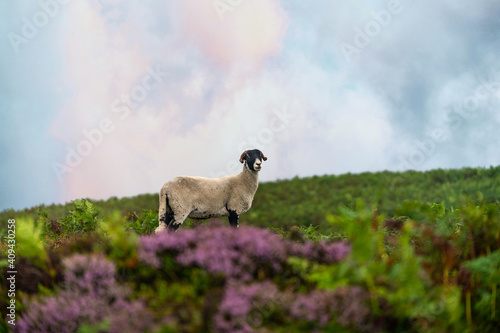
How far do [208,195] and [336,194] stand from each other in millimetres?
12197

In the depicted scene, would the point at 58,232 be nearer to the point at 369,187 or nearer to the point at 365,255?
the point at 365,255

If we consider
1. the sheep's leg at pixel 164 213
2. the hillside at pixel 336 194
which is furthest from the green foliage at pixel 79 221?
the hillside at pixel 336 194

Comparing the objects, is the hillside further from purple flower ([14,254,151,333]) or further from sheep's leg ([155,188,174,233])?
purple flower ([14,254,151,333])

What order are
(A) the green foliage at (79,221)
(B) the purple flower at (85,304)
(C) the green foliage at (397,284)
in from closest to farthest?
(C) the green foliage at (397,284)
(B) the purple flower at (85,304)
(A) the green foliage at (79,221)

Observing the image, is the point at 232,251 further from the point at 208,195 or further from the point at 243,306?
the point at 208,195

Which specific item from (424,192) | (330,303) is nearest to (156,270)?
(330,303)

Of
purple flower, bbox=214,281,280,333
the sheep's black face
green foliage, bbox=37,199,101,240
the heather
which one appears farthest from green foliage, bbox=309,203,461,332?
green foliage, bbox=37,199,101,240

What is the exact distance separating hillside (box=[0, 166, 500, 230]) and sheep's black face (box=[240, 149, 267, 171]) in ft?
27.4

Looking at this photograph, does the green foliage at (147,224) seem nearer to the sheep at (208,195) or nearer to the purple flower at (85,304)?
the sheep at (208,195)

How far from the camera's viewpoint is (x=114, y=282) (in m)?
3.64

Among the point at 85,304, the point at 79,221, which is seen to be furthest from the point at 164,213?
the point at 85,304

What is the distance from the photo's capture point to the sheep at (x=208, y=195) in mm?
8582

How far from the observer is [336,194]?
65.9 feet

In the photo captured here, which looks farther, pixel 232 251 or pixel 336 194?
pixel 336 194
